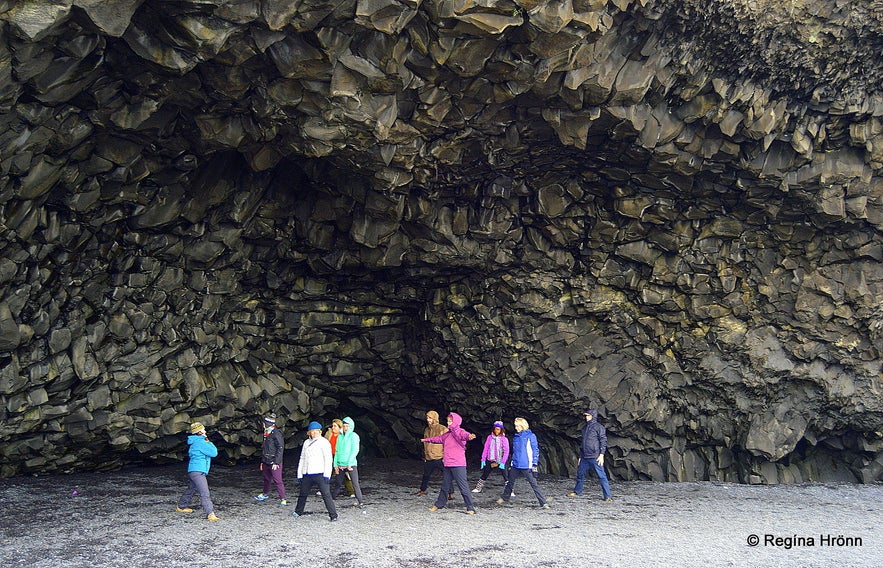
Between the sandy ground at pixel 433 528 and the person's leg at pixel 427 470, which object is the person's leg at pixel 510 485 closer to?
the sandy ground at pixel 433 528

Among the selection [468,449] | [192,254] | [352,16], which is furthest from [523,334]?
[352,16]

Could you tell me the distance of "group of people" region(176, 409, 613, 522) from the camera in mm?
12688

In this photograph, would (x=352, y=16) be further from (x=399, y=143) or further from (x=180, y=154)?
(x=180, y=154)

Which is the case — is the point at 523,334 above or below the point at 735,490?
above

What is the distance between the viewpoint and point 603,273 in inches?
734

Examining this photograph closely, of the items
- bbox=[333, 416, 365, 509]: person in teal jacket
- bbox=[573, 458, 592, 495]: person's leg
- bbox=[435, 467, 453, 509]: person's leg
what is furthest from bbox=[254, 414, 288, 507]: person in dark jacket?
bbox=[573, 458, 592, 495]: person's leg

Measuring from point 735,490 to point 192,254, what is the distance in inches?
561

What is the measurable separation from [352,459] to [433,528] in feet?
8.13

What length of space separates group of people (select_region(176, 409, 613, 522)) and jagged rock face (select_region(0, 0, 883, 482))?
4.20 m

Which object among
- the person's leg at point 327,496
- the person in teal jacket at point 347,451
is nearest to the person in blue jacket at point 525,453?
the person in teal jacket at point 347,451

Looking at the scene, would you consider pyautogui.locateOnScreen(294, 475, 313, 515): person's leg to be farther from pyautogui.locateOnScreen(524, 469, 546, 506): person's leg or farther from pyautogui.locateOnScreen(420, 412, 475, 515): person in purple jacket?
pyautogui.locateOnScreen(524, 469, 546, 506): person's leg

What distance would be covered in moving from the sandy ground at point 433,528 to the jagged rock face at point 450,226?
6.97 feet

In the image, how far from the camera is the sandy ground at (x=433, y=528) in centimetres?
1060

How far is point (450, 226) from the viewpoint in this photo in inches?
718
